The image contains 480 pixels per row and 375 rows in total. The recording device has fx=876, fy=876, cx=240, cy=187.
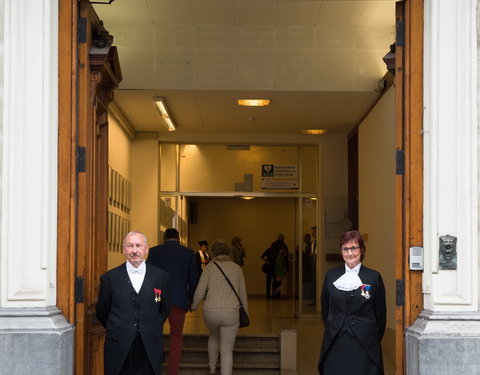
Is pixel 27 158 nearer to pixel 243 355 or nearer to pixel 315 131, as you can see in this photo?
pixel 243 355

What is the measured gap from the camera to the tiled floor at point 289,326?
434 inches

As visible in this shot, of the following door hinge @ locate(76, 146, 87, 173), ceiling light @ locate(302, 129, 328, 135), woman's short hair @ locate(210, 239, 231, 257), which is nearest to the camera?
door hinge @ locate(76, 146, 87, 173)

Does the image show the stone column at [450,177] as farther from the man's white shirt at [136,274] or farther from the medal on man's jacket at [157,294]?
the man's white shirt at [136,274]

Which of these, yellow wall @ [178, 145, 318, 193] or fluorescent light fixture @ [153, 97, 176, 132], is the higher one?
fluorescent light fixture @ [153, 97, 176, 132]

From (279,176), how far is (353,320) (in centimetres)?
1080

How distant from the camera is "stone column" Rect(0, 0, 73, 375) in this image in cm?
552

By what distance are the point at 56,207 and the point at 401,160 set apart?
2330mm

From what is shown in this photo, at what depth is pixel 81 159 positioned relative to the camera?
236 inches

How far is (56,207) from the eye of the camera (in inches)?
228

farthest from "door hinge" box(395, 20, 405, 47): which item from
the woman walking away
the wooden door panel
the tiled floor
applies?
the tiled floor

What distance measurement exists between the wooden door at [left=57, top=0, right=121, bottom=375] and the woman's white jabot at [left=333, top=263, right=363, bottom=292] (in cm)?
172

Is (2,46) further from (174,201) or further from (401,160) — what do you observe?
(174,201)

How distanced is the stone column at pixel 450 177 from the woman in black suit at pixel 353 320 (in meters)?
0.29

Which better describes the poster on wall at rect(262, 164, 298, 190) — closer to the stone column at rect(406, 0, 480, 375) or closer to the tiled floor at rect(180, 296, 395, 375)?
the tiled floor at rect(180, 296, 395, 375)
